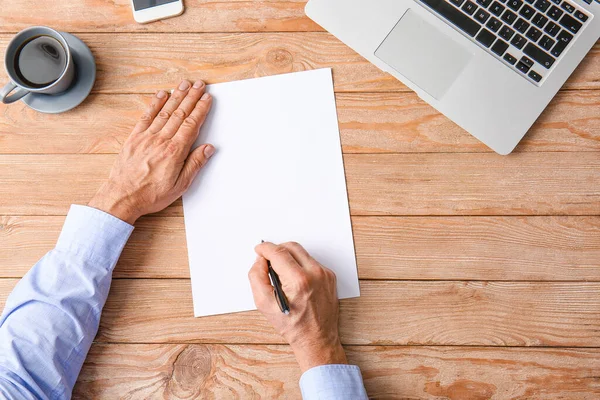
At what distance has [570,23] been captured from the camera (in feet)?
2.62

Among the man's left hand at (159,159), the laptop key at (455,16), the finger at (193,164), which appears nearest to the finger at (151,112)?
the man's left hand at (159,159)

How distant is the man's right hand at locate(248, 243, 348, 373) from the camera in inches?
31.4

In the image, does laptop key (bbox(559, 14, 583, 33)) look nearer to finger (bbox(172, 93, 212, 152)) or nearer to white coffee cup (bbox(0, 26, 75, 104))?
finger (bbox(172, 93, 212, 152))

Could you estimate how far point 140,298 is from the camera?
0.86m

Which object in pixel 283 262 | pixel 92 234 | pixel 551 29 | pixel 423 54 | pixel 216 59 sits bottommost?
pixel 92 234

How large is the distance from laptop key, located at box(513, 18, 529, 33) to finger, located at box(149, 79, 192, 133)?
1.85 ft

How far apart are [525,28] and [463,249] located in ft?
1.24

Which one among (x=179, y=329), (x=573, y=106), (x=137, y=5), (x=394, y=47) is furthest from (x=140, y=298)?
(x=573, y=106)

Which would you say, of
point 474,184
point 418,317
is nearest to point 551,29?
point 474,184

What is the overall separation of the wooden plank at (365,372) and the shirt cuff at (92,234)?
167 millimetres

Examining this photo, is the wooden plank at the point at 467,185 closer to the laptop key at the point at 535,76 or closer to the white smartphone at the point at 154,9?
the laptop key at the point at 535,76

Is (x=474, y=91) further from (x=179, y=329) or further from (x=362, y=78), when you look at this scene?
(x=179, y=329)

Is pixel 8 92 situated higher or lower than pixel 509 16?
lower

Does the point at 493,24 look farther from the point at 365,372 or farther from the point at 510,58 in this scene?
the point at 365,372
